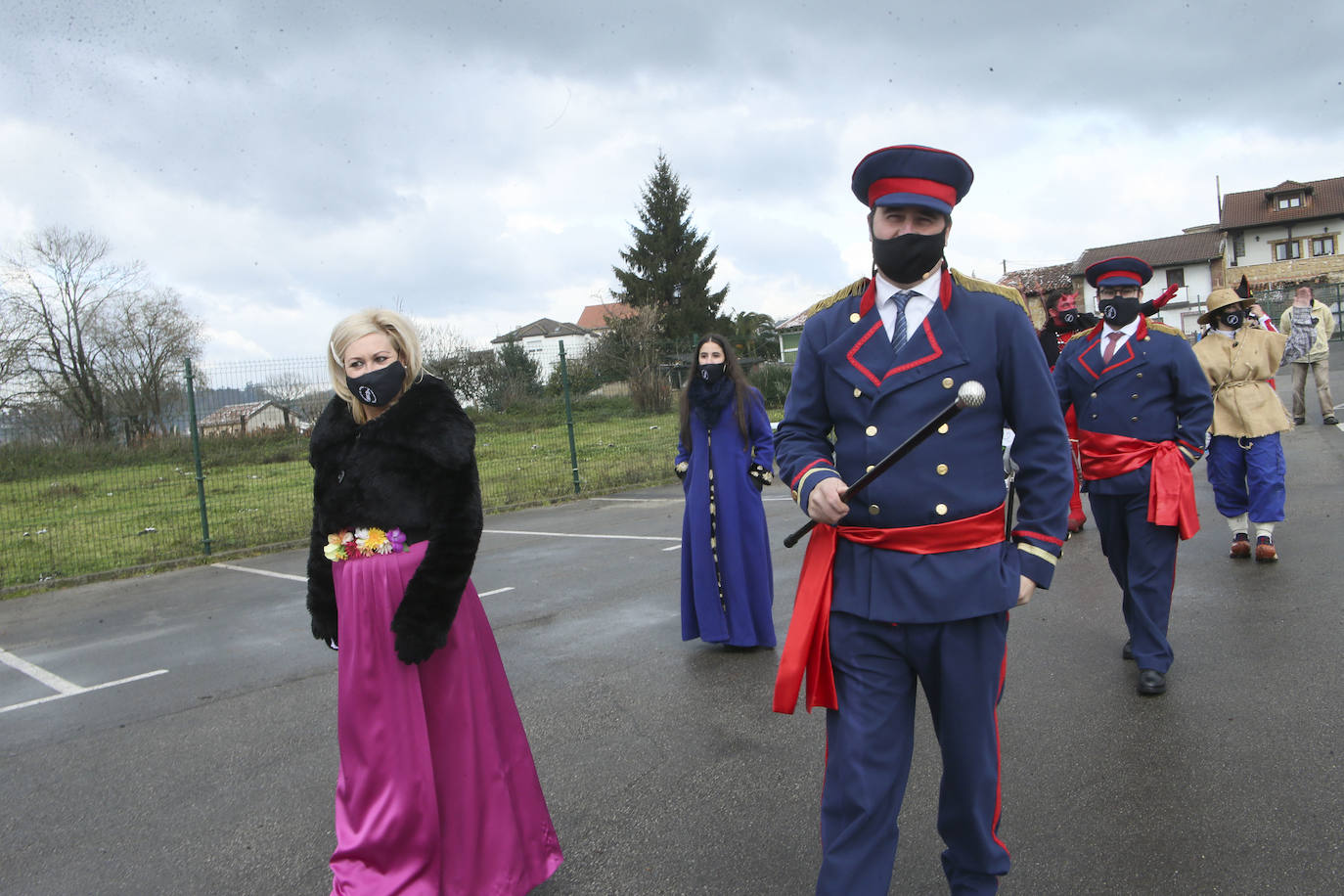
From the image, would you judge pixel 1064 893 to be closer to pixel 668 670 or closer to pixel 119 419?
pixel 668 670

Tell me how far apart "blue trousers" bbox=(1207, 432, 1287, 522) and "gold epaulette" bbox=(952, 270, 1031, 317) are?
18.2 feet

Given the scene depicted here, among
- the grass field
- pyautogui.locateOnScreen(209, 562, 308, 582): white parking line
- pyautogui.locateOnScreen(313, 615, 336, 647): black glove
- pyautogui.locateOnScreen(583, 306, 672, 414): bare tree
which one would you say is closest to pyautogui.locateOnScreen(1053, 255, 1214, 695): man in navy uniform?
pyautogui.locateOnScreen(313, 615, 336, 647): black glove

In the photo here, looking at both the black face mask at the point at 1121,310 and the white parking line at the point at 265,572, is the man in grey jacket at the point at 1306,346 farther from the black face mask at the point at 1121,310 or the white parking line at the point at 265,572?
the white parking line at the point at 265,572

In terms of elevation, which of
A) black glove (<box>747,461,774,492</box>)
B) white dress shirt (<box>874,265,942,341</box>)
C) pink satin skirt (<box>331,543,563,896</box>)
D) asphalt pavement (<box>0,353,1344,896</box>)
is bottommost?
asphalt pavement (<box>0,353,1344,896</box>)

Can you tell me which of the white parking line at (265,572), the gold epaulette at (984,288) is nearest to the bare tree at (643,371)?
the white parking line at (265,572)

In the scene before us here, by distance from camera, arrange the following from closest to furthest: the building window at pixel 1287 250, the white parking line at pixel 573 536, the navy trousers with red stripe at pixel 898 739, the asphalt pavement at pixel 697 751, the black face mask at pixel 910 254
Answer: the navy trousers with red stripe at pixel 898 739 → the black face mask at pixel 910 254 → the asphalt pavement at pixel 697 751 → the white parking line at pixel 573 536 → the building window at pixel 1287 250

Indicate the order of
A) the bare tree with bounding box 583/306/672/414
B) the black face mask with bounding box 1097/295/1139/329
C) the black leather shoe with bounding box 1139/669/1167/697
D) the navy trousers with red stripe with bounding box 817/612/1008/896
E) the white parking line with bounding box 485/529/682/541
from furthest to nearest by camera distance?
the bare tree with bounding box 583/306/672/414
the white parking line with bounding box 485/529/682/541
the black face mask with bounding box 1097/295/1139/329
the black leather shoe with bounding box 1139/669/1167/697
the navy trousers with red stripe with bounding box 817/612/1008/896

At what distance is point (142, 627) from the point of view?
789 cm

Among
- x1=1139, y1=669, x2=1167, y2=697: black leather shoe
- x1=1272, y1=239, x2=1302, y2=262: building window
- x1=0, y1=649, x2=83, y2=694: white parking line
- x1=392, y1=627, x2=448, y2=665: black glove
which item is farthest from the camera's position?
x1=1272, y1=239, x2=1302, y2=262: building window

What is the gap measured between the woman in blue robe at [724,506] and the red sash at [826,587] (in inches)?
126

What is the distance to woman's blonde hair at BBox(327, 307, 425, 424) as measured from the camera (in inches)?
123

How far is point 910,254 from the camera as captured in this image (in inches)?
98.0

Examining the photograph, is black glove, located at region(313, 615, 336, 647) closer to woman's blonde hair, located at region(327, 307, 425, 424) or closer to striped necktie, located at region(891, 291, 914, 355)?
woman's blonde hair, located at region(327, 307, 425, 424)

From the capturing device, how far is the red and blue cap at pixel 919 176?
2436 mm
